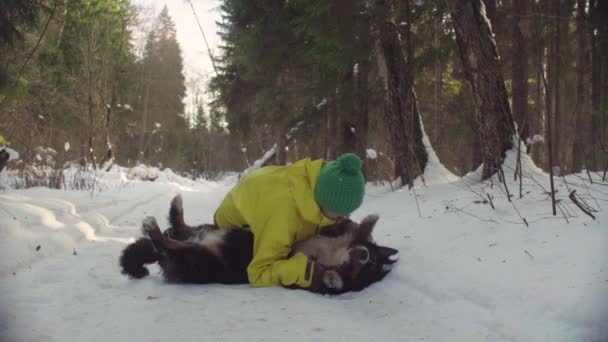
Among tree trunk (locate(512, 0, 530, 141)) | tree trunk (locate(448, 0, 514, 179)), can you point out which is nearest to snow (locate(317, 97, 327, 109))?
tree trunk (locate(512, 0, 530, 141))

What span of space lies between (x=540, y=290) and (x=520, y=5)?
779 centimetres

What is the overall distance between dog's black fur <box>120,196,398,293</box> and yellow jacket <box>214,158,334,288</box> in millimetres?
123

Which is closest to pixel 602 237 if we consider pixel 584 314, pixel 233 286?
pixel 584 314

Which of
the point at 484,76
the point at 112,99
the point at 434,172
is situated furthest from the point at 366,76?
the point at 112,99

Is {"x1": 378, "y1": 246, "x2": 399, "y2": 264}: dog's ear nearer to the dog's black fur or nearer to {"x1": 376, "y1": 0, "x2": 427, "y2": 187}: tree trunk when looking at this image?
the dog's black fur

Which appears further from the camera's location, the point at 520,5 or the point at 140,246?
the point at 520,5

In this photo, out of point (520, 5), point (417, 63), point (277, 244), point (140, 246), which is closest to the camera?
point (277, 244)

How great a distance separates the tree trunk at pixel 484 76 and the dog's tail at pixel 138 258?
147 inches

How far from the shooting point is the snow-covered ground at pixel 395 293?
1.73 m

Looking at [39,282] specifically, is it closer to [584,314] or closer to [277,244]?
[277,244]

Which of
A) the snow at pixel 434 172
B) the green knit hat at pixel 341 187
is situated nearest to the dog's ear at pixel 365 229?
the green knit hat at pixel 341 187

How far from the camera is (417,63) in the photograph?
6770mm

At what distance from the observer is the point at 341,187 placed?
2463mm

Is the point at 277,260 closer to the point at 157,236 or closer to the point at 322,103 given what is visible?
the point at 157,236
